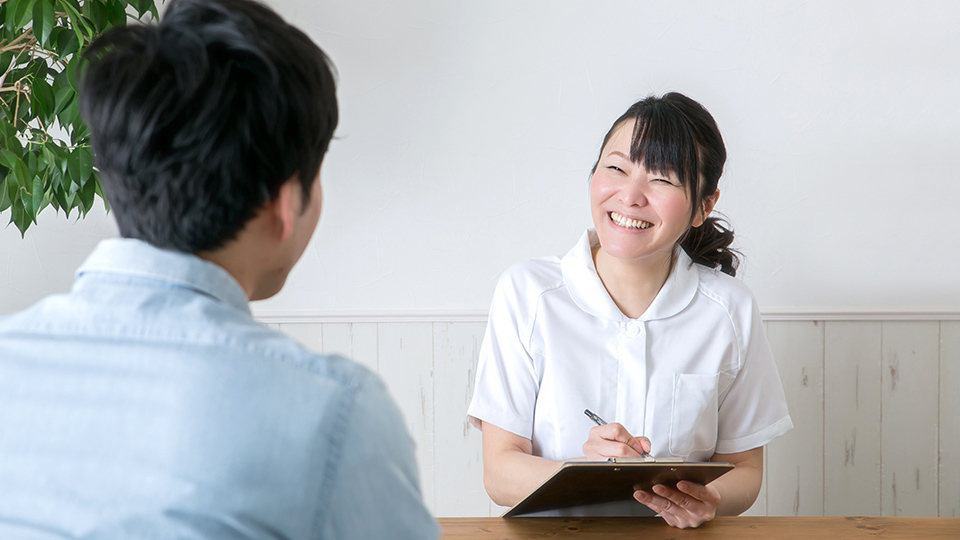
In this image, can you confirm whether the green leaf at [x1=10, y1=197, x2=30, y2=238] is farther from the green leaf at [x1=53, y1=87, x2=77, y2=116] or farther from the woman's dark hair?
the woman's dark hair

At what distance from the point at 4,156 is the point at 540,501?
3.88ft

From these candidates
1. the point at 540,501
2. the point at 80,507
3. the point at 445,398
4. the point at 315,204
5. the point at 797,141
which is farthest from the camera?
the point at 445,398

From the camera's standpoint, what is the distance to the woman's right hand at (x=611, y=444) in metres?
1.23

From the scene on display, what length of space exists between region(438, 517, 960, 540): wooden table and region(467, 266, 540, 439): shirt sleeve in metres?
0.32

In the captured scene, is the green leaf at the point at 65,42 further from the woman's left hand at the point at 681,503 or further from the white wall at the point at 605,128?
the woman's left hand at the point at 681,503

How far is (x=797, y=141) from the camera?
6.36ft

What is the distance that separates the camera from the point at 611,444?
124 centimetres

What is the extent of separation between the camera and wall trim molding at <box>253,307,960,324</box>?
196 centimetres

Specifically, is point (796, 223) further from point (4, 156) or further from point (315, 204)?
point (4, 156)

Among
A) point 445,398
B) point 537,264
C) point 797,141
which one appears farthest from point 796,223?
point 445,398

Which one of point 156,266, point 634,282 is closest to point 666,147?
point 634,282

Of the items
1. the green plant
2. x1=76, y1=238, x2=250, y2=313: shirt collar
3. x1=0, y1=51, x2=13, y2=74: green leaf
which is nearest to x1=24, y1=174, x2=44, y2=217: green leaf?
the green plant

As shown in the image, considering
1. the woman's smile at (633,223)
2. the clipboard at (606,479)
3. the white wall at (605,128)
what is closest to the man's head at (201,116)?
the clipboard at (606,479)

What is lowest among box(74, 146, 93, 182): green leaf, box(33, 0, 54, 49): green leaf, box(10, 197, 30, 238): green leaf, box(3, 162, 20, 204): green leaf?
box(10, 197, 30, 238): green leaf
